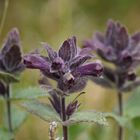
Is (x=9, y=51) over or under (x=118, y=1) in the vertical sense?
under

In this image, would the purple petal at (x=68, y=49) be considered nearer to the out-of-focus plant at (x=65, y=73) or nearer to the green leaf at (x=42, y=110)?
the out-of-focus plant at (x=65, y=73)

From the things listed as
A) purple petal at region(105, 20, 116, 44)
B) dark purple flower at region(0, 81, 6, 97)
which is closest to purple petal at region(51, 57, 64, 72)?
dark purple flower at region(0, 81, 6, 97)

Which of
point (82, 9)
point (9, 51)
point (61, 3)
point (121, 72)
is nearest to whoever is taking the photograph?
point (9, 51)

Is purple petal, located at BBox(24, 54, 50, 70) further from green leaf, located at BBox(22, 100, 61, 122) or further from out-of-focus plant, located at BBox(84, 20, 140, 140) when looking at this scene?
out-of-focus plant, located at BBox(84, 20, 140, 140)

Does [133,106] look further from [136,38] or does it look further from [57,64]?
[57,64]

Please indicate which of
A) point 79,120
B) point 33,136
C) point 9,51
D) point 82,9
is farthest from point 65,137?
point 82,9

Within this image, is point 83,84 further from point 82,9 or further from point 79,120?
point 82,9

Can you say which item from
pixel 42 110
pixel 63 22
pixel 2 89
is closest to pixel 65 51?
pixel 42 110
